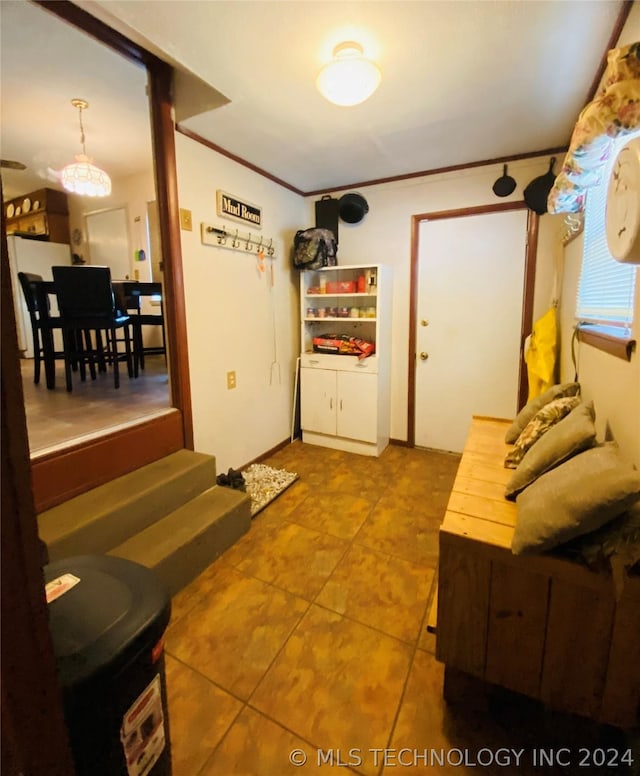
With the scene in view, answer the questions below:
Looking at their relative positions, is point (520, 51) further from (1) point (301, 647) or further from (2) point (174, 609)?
(2) point (174, 609)

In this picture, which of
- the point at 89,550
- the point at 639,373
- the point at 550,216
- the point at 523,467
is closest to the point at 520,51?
the point at 550,216

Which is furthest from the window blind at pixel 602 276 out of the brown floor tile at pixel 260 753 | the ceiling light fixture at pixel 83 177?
the ceiling light fixture at pixel 83 177

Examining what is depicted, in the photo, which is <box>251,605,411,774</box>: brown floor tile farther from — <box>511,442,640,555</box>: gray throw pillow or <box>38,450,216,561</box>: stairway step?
<box>38,450,216,561</box>: stairway step

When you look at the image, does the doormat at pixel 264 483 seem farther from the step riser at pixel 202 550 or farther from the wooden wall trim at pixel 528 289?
the wooden wall trim at pixel 528 289

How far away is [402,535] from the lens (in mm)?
2117

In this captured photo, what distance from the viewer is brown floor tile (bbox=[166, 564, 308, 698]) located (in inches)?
52.7

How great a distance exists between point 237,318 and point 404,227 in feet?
5.41

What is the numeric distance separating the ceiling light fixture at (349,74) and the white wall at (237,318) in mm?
1073

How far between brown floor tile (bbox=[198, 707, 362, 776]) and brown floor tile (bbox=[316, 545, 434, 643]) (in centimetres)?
52

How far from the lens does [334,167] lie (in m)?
2.88

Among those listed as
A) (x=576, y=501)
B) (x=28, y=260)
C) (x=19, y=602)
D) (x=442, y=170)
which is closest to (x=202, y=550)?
(x=19, y=602)

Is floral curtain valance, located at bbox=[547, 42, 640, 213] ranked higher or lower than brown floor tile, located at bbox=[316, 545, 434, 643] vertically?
higher

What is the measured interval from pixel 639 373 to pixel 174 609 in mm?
2006

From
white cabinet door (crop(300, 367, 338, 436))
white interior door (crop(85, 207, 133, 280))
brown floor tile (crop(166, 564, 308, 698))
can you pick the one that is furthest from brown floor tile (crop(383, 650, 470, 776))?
white interior door (crop(85, 207, 133, 280))
